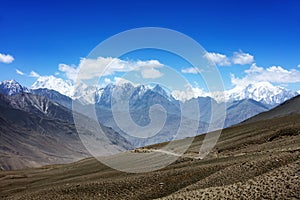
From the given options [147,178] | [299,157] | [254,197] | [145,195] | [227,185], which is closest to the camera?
[254,197]

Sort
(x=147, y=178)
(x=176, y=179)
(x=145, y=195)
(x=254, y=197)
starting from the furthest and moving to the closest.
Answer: (x=147, y=178) → (x=176, y=179) → (x=145, y=195) → (x=254, y=197)

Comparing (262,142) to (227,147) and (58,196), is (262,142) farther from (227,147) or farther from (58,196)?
(58,196)

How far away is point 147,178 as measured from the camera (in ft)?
183

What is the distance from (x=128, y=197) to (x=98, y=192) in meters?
6.86

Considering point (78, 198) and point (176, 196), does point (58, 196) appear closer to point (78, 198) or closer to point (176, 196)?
point (78, 198)

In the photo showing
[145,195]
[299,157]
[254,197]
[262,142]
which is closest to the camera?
[254,197]

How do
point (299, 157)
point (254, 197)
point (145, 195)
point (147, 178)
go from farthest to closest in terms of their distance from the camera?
point (147, 178) < point (145, 195) < point (299, 157) < point (254, 197)

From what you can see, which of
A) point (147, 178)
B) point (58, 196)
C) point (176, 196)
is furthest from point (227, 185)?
point (58, 196)

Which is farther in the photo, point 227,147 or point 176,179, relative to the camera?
point 227,147

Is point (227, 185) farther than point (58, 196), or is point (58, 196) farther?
point (58, 196)

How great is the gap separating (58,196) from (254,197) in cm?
3370

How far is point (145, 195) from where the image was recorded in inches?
1896

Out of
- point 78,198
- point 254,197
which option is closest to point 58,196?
point 78,198

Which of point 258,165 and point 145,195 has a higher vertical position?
point 258,165
